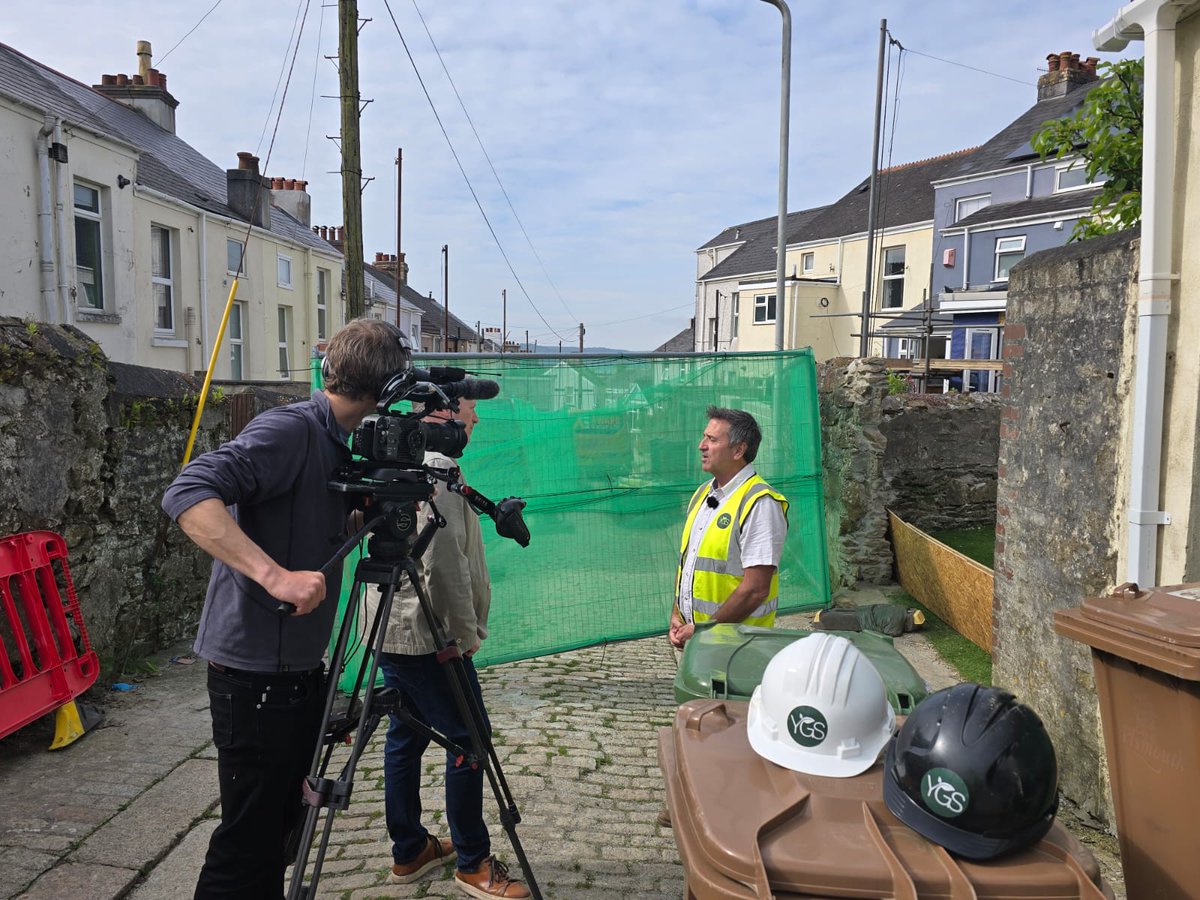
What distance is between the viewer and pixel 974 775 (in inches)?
70.8

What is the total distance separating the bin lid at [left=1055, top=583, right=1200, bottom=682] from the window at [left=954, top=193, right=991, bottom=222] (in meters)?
28.3

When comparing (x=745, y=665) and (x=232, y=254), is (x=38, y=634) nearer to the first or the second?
(x=745, y=665)

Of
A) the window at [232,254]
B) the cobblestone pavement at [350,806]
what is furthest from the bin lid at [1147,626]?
the window at [232,254]

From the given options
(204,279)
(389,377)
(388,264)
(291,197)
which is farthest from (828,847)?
(388,264)

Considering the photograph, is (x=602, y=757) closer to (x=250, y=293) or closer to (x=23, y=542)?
(x=23, y=542)

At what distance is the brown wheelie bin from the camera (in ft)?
7.08

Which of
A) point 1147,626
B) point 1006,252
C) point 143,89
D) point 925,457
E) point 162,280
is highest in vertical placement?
point 143,89

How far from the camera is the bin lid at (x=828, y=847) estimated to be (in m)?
1.69

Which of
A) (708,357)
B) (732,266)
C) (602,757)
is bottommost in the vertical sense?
(602,757)

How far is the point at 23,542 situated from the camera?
4281 mm

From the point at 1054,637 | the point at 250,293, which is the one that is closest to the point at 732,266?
the point at 250,293

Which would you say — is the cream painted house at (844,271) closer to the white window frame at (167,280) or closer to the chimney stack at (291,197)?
the chimney stack at (291,197)

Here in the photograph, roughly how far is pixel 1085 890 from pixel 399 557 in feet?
6.14

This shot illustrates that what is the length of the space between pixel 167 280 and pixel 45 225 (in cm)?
479
